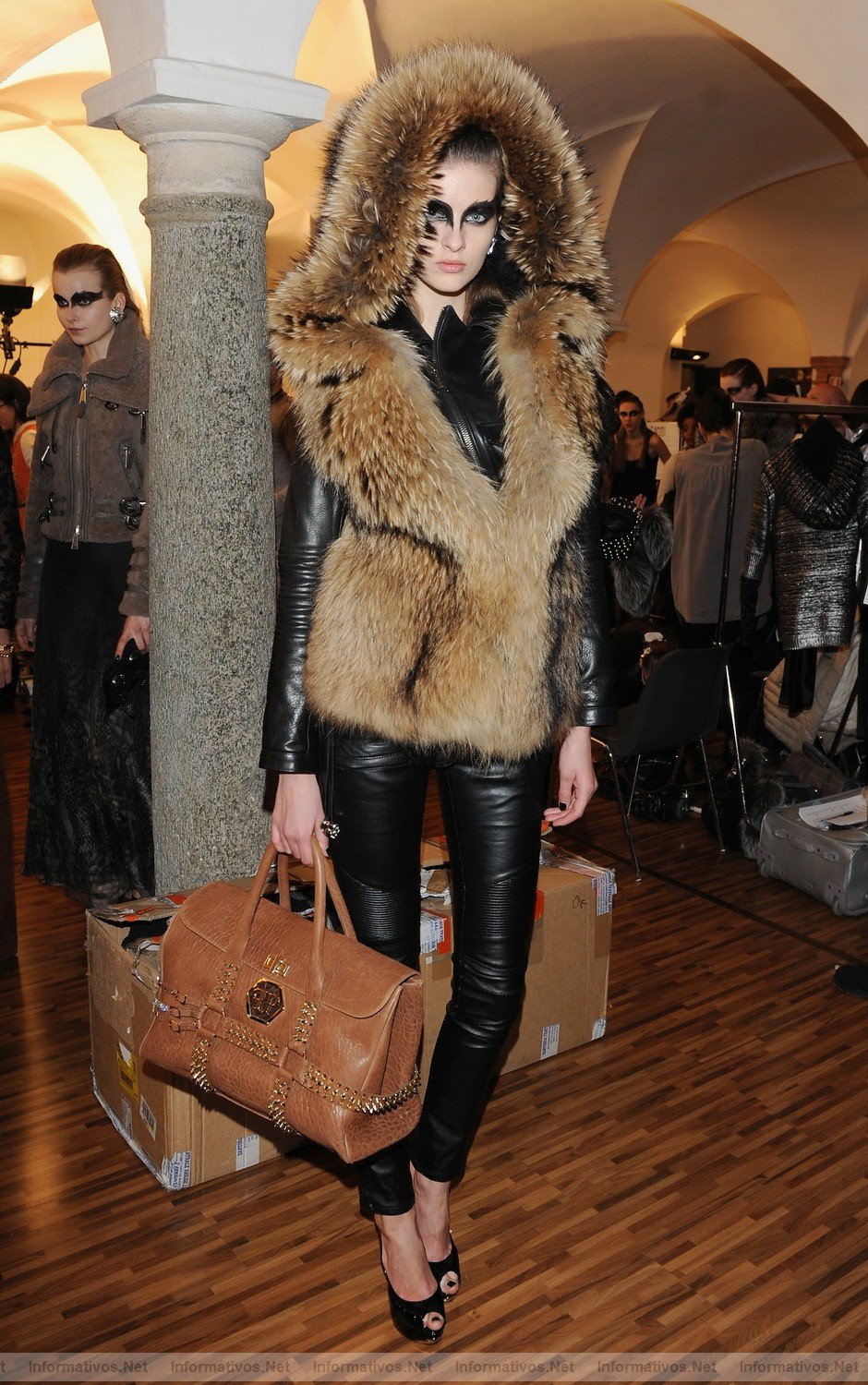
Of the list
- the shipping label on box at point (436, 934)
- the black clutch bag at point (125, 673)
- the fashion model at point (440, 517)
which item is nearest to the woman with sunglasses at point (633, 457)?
the black clutch bag at point (125, 673)

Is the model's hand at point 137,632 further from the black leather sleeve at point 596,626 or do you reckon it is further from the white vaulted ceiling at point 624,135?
the black leather sleeve at point 596,626

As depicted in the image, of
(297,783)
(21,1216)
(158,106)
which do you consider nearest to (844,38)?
(158,106)

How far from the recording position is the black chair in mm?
4215

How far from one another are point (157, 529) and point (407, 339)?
1198 mm

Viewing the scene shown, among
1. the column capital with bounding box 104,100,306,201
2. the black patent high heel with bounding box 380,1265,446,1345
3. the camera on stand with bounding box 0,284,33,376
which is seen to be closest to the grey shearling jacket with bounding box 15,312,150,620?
the column capital with bounding box 104,100,306,201

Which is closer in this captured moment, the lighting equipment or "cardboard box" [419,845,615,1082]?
"cardboard box" [419,845,615,1082]

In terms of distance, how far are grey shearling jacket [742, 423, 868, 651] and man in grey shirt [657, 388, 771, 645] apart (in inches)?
34.5

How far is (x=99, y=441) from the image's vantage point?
322cm

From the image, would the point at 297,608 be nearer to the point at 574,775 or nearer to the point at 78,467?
the point at 574,775

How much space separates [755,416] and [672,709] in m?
2.17

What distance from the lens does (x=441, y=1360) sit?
6.54ft

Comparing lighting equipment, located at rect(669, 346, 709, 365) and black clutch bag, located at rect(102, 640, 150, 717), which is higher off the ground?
lighting equipment, located at rect(669, 346, 709, 365)

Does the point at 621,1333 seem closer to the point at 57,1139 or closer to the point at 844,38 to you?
the point at 57,1139

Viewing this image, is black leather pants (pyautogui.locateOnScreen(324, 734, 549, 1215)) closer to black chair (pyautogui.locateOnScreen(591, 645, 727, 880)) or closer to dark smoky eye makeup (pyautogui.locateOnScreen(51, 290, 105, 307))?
dark smoky eye makeup (pyautogui.locateOnScreen(51, 290, 105, 307))
